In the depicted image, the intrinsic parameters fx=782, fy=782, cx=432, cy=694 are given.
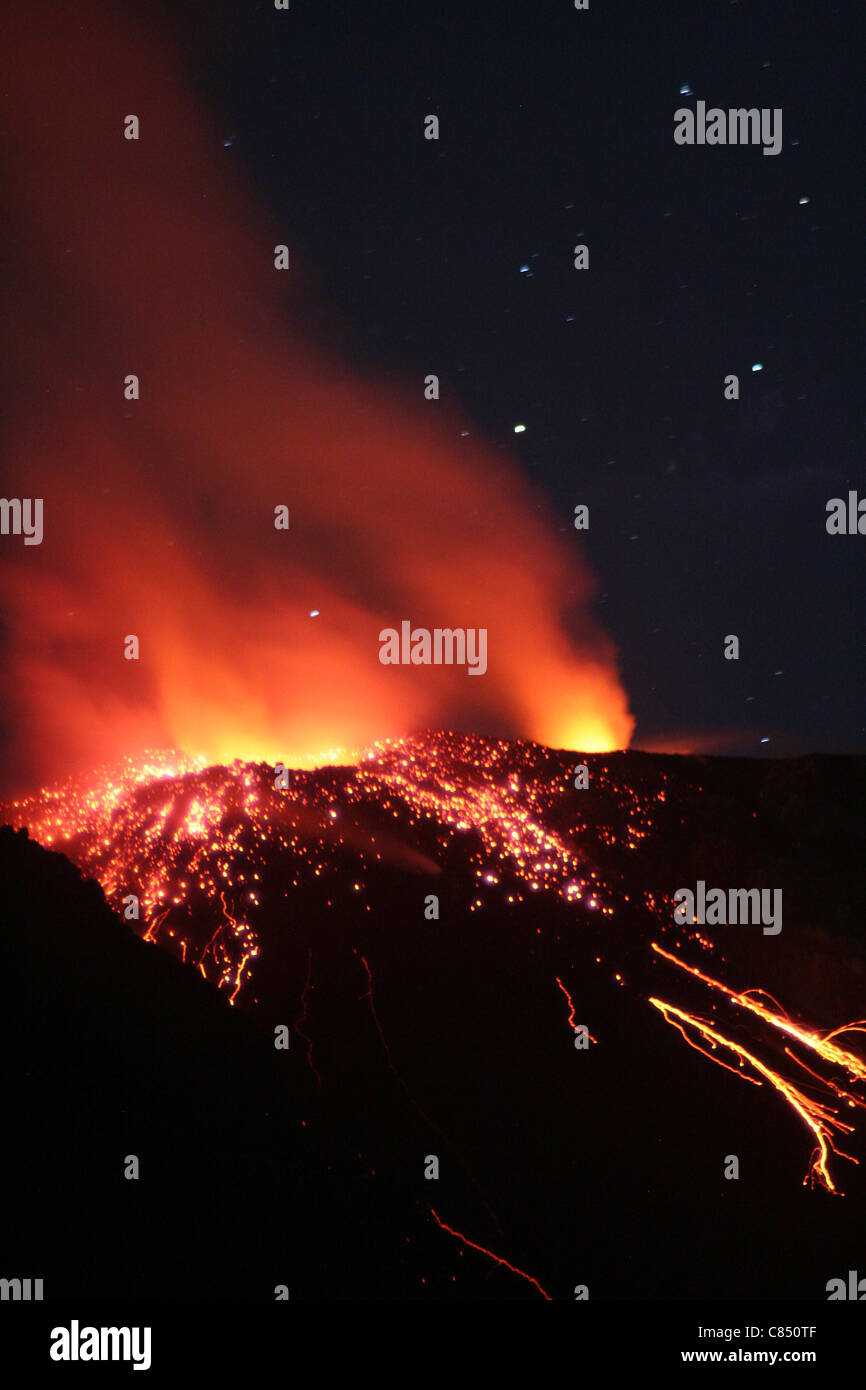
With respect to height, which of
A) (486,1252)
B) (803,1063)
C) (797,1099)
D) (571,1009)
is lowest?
(486,1252)

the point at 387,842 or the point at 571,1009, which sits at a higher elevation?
the point at 387,842

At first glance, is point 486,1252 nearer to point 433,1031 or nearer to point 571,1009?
point 433,1031

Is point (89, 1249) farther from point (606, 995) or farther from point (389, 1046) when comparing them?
point (606, 995)

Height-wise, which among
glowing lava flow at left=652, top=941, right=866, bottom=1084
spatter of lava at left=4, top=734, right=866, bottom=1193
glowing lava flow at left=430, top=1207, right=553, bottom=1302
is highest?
spatter of lava at left=4, top=734, right=866, bottom=1193

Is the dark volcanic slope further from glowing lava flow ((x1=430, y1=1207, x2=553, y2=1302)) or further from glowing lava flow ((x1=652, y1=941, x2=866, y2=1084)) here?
glowing lava flow ((x1=652, y1=941, x2=866, y2=1084))

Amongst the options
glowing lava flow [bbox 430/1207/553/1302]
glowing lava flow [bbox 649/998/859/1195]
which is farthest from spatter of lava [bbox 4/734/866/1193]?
glowing lava flow [bbox 430/1207/553/1302]

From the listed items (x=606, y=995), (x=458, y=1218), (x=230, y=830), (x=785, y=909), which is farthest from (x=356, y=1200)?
(x=785, y=909)

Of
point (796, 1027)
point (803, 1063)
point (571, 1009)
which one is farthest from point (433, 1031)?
point (796, 1027)

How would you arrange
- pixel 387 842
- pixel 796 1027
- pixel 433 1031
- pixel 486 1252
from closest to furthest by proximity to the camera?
pixel 486 1252 → pixel 433 1031 → pixel 796 1027 → pixel 387 842
